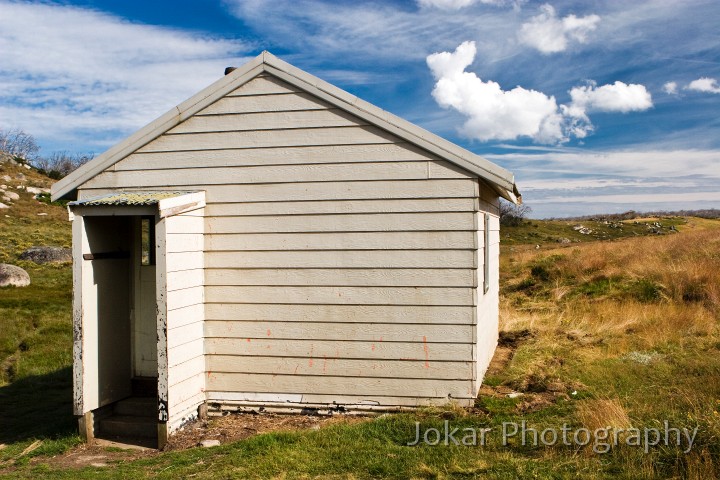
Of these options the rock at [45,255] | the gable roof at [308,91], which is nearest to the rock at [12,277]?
the rock at [45,255]

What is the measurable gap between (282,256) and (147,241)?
2.14 metres

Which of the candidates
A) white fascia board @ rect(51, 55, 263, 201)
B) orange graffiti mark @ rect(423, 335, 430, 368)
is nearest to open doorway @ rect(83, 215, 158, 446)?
white fascia board @ rect(51, 55, 263, 201)

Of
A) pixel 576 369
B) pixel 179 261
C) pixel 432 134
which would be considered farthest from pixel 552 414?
pixel 179 261

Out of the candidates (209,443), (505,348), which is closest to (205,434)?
(209,443)

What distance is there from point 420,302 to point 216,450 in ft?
9.47

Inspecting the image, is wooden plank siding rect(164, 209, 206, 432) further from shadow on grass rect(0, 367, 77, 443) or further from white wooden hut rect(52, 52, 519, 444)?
shadow on grass rect(0, 367, 77, 443)

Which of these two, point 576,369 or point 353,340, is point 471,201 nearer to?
point 353,340

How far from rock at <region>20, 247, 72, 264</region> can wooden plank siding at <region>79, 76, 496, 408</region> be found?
21.0 metres

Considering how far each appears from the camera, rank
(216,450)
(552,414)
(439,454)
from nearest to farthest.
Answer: (439,454) → (216,450) → (552,414)

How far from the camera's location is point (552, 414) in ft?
22.0

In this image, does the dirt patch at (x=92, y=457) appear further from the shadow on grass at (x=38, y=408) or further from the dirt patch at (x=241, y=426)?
the shadow on grass at (x=38, y=408)

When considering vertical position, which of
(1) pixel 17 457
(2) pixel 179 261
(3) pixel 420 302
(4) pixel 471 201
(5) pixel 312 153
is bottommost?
(1) pixel 17 457

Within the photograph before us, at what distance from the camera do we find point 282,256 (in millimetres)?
7582

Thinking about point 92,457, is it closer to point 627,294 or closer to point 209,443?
point 209,443
